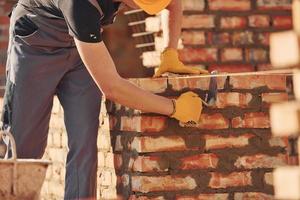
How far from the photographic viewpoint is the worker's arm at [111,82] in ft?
10.0

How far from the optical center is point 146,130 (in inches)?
129

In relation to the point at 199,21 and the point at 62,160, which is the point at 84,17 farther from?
the point at 199,21

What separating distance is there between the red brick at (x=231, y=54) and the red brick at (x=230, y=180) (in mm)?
1325

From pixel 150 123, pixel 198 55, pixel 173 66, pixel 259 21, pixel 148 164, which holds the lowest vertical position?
pixel 148 164

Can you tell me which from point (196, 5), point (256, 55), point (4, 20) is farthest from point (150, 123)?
point (4, 20)

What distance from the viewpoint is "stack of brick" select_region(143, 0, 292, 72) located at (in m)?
A: 4.54

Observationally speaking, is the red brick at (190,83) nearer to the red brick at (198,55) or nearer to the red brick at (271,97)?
the red brick at (271,97)

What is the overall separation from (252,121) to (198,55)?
3.89ft

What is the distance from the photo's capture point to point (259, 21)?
4664 millimetres

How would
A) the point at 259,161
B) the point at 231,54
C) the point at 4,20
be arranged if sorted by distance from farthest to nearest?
the point at 4,20
the point at 231,54
the point at 259,161

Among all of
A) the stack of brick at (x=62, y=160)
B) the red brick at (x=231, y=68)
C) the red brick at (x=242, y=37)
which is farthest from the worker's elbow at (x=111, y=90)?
the red brick at (x=242, y=37)

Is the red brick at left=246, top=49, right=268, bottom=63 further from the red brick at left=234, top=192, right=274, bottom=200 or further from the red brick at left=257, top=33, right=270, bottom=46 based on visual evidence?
the red brick at left=234, top=192, right=274, bottom=200

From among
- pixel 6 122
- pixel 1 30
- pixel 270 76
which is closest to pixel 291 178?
pixel 270 76

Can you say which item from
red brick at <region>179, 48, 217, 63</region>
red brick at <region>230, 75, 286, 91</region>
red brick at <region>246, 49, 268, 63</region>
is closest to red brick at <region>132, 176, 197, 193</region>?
red brick at <region>230, 75, 286, 91</region>
